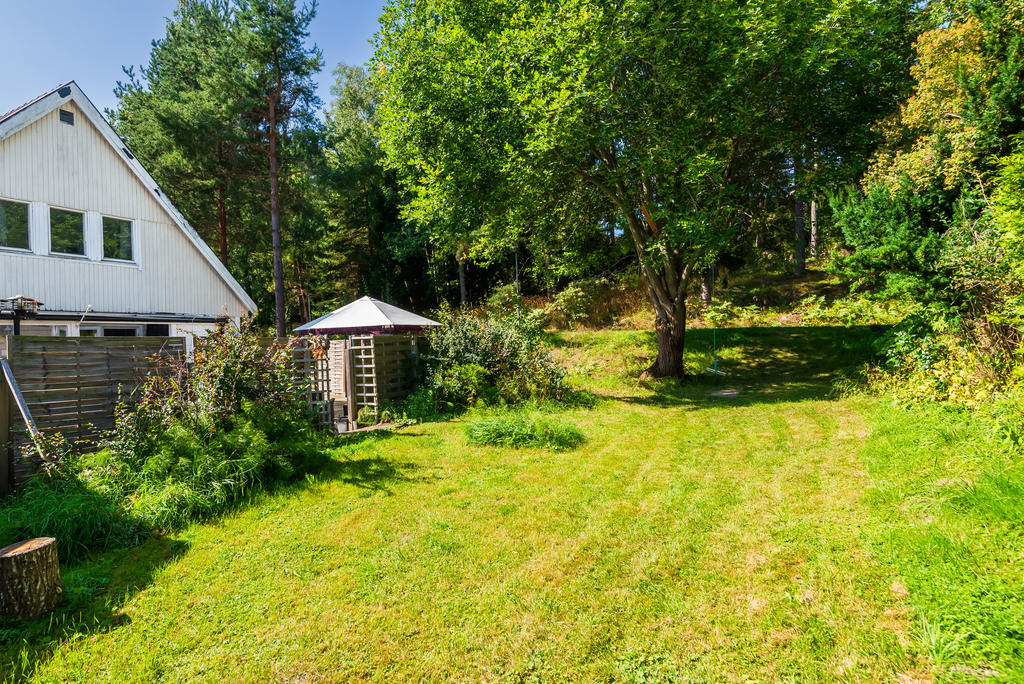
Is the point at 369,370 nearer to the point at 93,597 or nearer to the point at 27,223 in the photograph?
the point at 93,597

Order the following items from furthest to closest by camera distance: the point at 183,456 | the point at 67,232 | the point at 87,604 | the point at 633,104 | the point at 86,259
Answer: the point at 86,259
the point at 67,232
the point at 633,104
the point at 183,456
the point at 87,604

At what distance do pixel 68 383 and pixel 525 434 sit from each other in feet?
20.4

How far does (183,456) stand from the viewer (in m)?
5.18

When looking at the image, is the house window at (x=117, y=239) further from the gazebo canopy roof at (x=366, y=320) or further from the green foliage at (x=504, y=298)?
the green foliage at (x=504, y=298)

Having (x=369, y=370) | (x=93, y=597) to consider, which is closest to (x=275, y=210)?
(x=369, y=370)

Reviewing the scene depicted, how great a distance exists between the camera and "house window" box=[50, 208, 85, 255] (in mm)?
11008

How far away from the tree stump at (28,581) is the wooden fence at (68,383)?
306cm

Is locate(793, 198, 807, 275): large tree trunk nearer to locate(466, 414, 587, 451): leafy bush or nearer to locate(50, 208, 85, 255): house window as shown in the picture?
locate(466, 414, 587, 451): leafy bush

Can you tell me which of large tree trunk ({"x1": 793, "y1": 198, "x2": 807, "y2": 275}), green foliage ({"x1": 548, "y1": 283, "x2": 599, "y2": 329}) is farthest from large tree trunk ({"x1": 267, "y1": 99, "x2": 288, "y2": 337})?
large tree trunk ({"x1": 793, "y1": 198, "x2": 807, "y2": 275})

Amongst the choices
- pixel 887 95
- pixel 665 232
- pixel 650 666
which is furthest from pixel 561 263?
pixel 650 666

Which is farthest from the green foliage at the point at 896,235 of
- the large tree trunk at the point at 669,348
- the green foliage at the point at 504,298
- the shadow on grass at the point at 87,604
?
the green foliage at the point at 504,298

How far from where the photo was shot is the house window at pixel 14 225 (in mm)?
10258

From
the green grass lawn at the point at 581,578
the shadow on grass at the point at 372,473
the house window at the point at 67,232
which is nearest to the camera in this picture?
the green grass lawn at the point at 581,578

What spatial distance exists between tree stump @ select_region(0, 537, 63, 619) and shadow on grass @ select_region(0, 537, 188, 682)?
0.08 m
